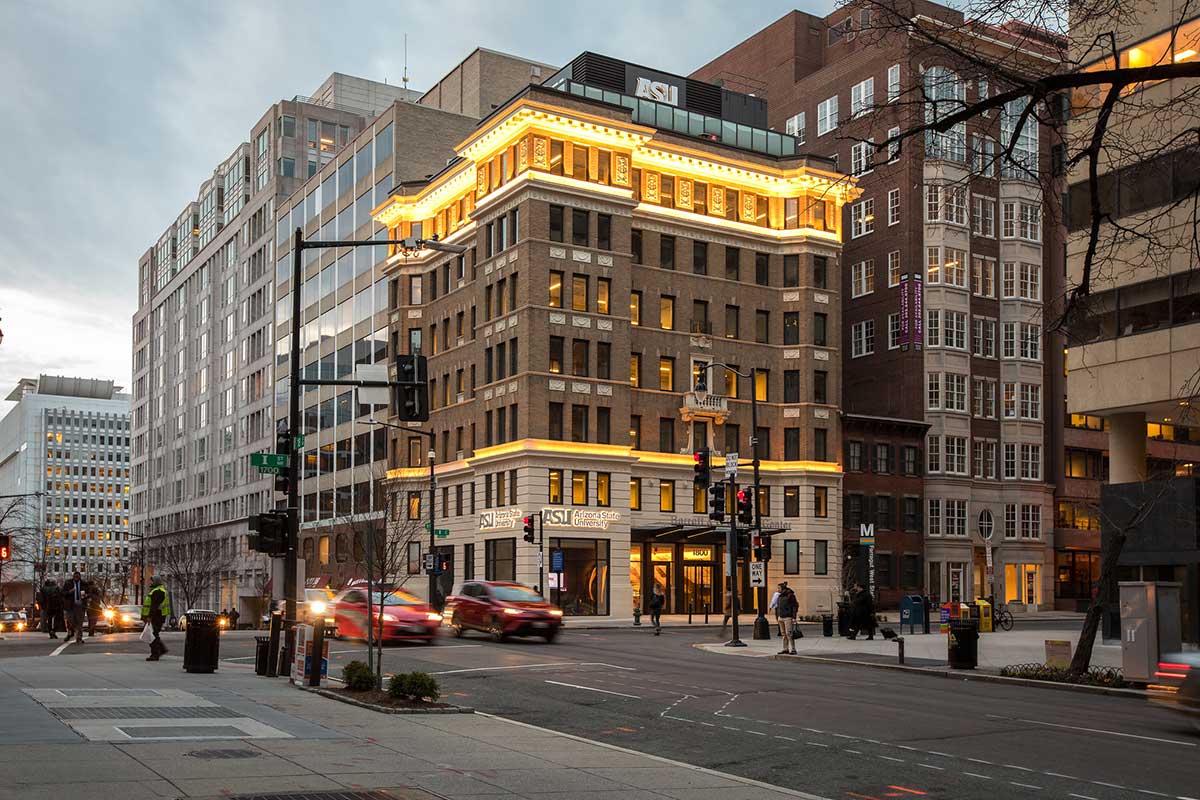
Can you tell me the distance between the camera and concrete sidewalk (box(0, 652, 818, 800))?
1097 centimetres

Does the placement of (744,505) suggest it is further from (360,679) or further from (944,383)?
(944,383)

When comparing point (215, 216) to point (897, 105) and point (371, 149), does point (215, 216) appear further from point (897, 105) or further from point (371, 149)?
point (897, 105)

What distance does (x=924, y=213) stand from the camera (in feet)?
250

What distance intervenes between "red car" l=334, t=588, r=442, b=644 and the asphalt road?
3.32 metres

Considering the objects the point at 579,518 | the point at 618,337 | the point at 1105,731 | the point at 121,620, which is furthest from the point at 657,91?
the point at 1105,731

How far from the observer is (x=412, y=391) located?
71.3ft

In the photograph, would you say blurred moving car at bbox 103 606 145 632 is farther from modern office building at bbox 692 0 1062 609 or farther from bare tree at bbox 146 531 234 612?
bare tree at bbox 146 531 234 612

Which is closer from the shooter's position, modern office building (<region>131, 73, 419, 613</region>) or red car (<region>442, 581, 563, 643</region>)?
red car (<region>442, 581, 563, 643</region>)

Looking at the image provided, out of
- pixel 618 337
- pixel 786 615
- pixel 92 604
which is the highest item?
pixel 618 337

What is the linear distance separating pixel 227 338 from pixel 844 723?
4046 inches

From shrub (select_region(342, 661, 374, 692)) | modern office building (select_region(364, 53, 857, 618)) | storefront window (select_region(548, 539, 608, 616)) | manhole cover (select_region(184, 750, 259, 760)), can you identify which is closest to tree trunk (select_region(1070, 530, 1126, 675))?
shrub (select_region(342, 661, 374, 692))

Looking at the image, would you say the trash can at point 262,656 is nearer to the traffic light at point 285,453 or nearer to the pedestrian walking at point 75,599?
the traffic light at point 285,453

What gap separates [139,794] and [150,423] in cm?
13554

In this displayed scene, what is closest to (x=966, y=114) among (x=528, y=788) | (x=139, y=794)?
(x=528, y=788)
